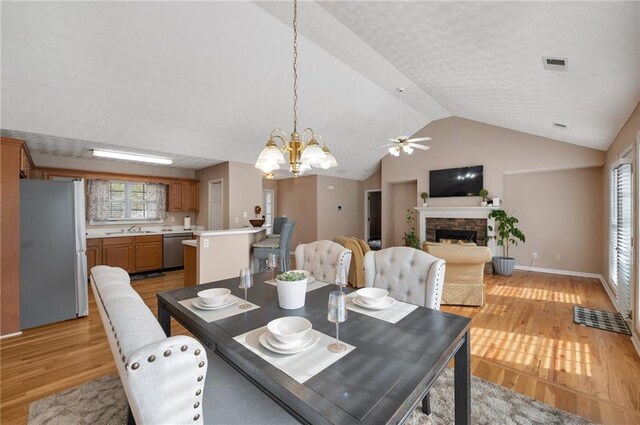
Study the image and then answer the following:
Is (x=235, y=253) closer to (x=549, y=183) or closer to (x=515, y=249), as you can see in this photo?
(x=515, y=249)

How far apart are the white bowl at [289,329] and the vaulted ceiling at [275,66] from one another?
2.47 metres

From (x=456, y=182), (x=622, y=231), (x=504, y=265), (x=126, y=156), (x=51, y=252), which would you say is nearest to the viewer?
(x=51, y=252)

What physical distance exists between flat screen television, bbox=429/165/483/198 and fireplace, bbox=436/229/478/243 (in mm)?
858

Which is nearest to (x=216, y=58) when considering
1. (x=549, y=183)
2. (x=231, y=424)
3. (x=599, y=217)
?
(x=231, y=424)

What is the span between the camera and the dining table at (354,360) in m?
0.83

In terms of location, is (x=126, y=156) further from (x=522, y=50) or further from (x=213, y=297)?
(x=522, y=50)

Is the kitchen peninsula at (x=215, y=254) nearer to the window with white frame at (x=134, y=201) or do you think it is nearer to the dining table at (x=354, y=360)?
the dining table at (x=354, y=360)

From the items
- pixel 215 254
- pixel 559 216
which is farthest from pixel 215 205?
pixel 559 216

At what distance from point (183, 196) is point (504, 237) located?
280 inches

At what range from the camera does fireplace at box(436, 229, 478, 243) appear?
20.2ft

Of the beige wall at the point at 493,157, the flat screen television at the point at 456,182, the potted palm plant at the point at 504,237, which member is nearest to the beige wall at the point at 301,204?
the beige wall at the point at 493,157

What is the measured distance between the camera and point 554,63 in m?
2.38

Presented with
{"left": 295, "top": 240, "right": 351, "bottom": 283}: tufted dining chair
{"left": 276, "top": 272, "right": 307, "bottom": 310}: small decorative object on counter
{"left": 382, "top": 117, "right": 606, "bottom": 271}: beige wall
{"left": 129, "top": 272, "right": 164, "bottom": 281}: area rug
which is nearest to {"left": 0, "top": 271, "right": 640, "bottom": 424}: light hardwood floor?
{"left": 295, "top": 240, "right": 351, "bottom": 283}: tufted dining chair

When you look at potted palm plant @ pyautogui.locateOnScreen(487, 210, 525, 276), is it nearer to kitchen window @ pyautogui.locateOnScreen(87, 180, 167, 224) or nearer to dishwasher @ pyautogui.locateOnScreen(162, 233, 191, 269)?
dishwasher @ pyautogui.locateOnScreen(162, 233, 191, 269)
